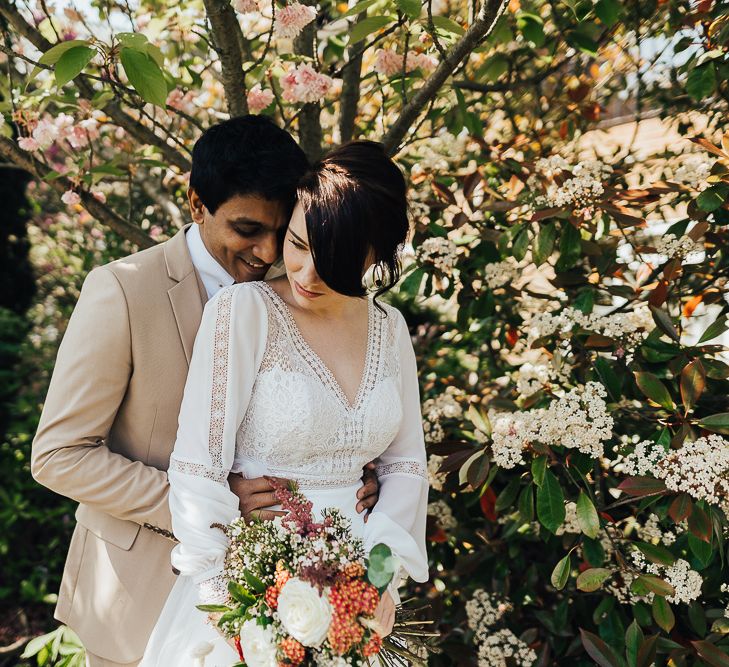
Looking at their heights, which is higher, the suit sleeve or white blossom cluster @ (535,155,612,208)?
white blossom cluster @ (535,155,612,208)

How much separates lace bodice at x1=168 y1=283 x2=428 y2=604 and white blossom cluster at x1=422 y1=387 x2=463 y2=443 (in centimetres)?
64

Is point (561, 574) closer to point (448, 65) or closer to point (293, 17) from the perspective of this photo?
point (448, 65)

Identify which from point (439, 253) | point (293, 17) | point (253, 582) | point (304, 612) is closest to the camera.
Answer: point (304, 612)

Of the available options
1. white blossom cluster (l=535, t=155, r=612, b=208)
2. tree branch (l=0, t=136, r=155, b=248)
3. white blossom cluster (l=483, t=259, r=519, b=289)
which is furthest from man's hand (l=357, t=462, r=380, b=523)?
tree branch (l=0, t=136, r=155, b=248)

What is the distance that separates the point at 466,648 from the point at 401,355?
1.24 m

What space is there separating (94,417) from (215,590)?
1.76 feet

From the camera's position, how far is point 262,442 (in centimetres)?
184

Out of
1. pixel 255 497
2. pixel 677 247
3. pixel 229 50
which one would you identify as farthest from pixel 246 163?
pixel 677 247

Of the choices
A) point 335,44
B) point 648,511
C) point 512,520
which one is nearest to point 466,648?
point 512,520

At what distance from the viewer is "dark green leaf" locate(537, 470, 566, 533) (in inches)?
84.7

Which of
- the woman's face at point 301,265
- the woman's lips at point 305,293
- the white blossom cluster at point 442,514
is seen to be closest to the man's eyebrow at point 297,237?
the woman's face at point 301,265

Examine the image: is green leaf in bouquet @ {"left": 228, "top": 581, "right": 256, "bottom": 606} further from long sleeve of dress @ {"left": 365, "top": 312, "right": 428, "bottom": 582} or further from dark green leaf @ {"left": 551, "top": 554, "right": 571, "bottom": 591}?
dark green leaf @ {"left": 551, "top": 554, "right": 571, "bottom": 591}

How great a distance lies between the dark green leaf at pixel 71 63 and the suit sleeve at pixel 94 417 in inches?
19.5

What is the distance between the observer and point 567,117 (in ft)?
12.0
